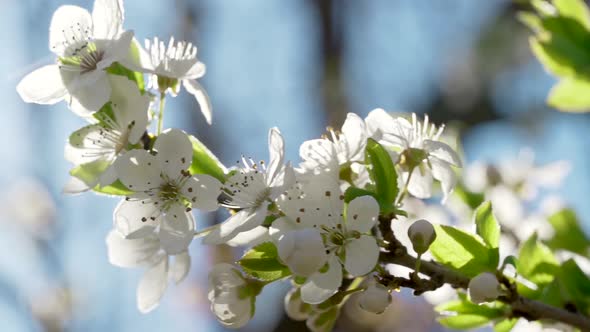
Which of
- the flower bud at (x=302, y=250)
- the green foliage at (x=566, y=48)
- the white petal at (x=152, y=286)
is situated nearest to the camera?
the flower bud at (x=302, y=250)

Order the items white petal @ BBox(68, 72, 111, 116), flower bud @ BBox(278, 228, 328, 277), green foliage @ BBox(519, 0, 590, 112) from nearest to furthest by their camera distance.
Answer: flower bud @ BBox(278, 228, 328, 277) < white petal @ BBox(68, 72, 111, 116) < green foliage @ BBox(519, 0, 590, 112)

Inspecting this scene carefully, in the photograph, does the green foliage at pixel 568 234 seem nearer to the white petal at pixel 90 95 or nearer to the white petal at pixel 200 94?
the white petal at pixel 200 94

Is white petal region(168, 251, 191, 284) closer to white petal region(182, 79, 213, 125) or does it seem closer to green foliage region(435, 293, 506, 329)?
white petal region(182, 79, 213, 125)

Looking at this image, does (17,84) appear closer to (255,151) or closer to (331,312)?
(331,312)

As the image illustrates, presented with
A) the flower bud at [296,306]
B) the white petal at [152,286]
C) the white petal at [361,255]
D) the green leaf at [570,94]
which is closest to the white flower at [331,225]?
the white petal at [361,255]

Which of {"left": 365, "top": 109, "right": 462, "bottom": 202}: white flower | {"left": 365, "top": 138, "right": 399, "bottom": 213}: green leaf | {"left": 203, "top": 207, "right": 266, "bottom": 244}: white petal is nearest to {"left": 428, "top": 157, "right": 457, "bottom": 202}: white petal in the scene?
{"left": 365, "top": 109, "right": 462, "bottom": 202}: white flower

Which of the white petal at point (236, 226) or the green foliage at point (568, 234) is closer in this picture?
the white petal at point (236, 226)
